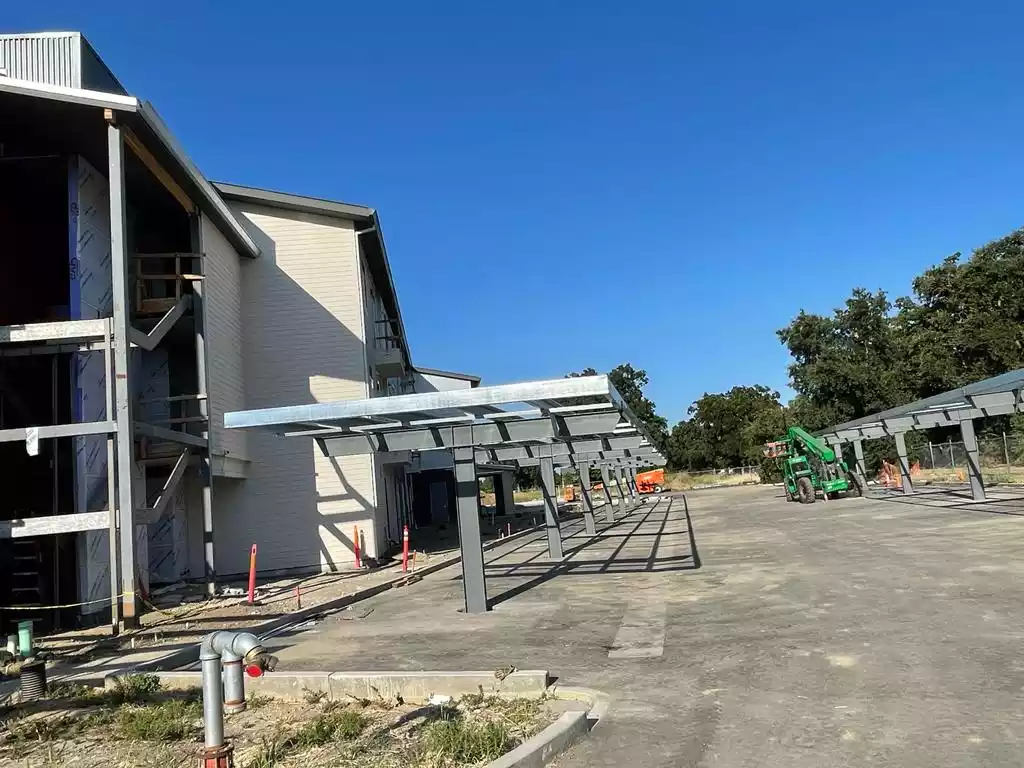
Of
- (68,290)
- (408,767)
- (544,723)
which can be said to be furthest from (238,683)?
(68,290)

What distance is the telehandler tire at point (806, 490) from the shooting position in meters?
33.5

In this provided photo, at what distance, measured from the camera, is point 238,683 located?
16.4 ft

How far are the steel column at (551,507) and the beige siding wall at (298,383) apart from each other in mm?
5139

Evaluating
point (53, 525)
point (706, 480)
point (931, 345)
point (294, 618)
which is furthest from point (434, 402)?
point (706, 480)

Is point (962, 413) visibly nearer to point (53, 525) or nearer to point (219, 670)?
point (53, 525)

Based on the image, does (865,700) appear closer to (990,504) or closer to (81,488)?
(81,488)

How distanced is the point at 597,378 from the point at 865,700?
451cm

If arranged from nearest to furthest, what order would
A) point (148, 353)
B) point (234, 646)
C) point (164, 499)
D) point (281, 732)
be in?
point (234, 646) < point (281, 732) < point (164, 499) < point (148, 353)

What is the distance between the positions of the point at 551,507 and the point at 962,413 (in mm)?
13927

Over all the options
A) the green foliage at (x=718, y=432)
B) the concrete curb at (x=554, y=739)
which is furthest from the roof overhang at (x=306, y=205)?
the green foliage at (x=718, y=432)

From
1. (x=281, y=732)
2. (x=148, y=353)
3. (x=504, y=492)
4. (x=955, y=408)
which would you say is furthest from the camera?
(x=504, y=492)

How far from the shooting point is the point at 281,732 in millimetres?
6211

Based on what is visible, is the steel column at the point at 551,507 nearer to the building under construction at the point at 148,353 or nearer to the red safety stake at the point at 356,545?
the building under construction at the point at 148,353

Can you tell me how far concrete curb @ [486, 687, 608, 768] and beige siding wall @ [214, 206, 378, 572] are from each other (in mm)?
15755
